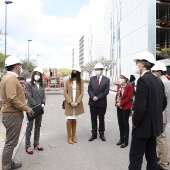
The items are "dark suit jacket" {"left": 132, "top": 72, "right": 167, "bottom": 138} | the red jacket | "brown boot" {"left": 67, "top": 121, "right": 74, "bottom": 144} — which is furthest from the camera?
"brown boot" {"left": 67, "top": 121, "right": 74, "bottom": 144}

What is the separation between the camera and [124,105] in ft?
18.6

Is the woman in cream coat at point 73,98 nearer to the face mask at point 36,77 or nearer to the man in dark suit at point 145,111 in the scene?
the face mask at point 36,77

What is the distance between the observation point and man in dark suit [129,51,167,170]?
10.4 ft

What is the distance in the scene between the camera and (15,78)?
156 inches

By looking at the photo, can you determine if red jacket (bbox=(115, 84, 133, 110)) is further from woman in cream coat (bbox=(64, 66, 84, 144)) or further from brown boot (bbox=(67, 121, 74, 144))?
brown boot (bbox=(67, 121, 74, 144))

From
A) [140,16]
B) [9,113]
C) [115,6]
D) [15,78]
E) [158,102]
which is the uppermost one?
[115,6]

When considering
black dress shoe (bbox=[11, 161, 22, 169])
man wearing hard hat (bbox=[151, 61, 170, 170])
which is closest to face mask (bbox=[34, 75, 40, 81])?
black dress shoe (bbox=[11, 161, 22, 169])

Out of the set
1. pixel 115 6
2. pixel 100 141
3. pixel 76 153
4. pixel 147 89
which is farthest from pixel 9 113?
pixel 115 6

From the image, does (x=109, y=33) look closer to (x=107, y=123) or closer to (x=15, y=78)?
(x=107, y=123)

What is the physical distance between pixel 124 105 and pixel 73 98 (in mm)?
1338

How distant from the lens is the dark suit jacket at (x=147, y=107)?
10.3 feet

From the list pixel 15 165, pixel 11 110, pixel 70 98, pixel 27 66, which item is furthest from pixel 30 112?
pixel 27 66

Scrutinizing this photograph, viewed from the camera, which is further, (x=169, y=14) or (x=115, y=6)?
(x=115, y=6)

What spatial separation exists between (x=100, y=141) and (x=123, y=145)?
718mm
